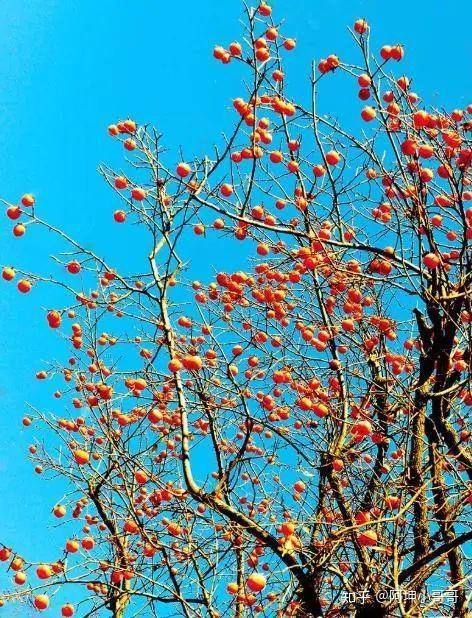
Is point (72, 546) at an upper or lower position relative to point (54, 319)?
lower

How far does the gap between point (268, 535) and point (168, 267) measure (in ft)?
6.25

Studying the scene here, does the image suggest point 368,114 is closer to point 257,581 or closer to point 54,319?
point 54,319

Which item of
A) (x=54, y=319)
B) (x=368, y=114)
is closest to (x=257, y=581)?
(x=54, y=319)

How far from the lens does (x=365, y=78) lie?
3.81m

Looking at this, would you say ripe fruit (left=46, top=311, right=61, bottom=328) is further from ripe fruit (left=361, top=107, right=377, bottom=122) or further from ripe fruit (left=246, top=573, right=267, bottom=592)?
ripe fruit (left=361, top=107, right=377, bottom=122)

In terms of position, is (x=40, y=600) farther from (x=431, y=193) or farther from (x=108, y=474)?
(x=431, y=193)

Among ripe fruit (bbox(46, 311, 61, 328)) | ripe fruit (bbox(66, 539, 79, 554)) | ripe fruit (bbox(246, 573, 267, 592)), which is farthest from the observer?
ripe fruit (bbox(46, 311, 61, 328))

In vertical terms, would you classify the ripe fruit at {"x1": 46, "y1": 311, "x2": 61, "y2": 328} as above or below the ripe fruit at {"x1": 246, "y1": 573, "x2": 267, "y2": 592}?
above

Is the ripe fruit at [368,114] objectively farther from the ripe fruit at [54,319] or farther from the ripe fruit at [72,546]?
the ripe fruit at [72,546]

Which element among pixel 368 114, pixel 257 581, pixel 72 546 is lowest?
pixel 257 581

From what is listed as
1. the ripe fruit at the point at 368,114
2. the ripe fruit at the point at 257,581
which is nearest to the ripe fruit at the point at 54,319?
the ripe fruit at the point at 257,581

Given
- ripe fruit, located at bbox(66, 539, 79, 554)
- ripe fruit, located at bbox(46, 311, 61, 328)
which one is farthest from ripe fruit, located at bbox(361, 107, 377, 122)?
ripe fruit, located at bbox(66, 539, 79, 554)

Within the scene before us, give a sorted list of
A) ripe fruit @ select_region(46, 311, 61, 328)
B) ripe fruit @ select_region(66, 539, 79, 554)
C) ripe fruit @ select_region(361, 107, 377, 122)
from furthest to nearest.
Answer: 1. ripe fruit @ select_region(46, 311, 61, 328)
2. ripe fruit @ select_region(66, 539, 79, 554)
3. ripe fruit @ select_region(361, 107, 377, 122)

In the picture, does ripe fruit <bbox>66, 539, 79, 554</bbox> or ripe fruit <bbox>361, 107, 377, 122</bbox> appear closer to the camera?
ripe fruit <bbox>361, 107, 377, 122</bbox>
